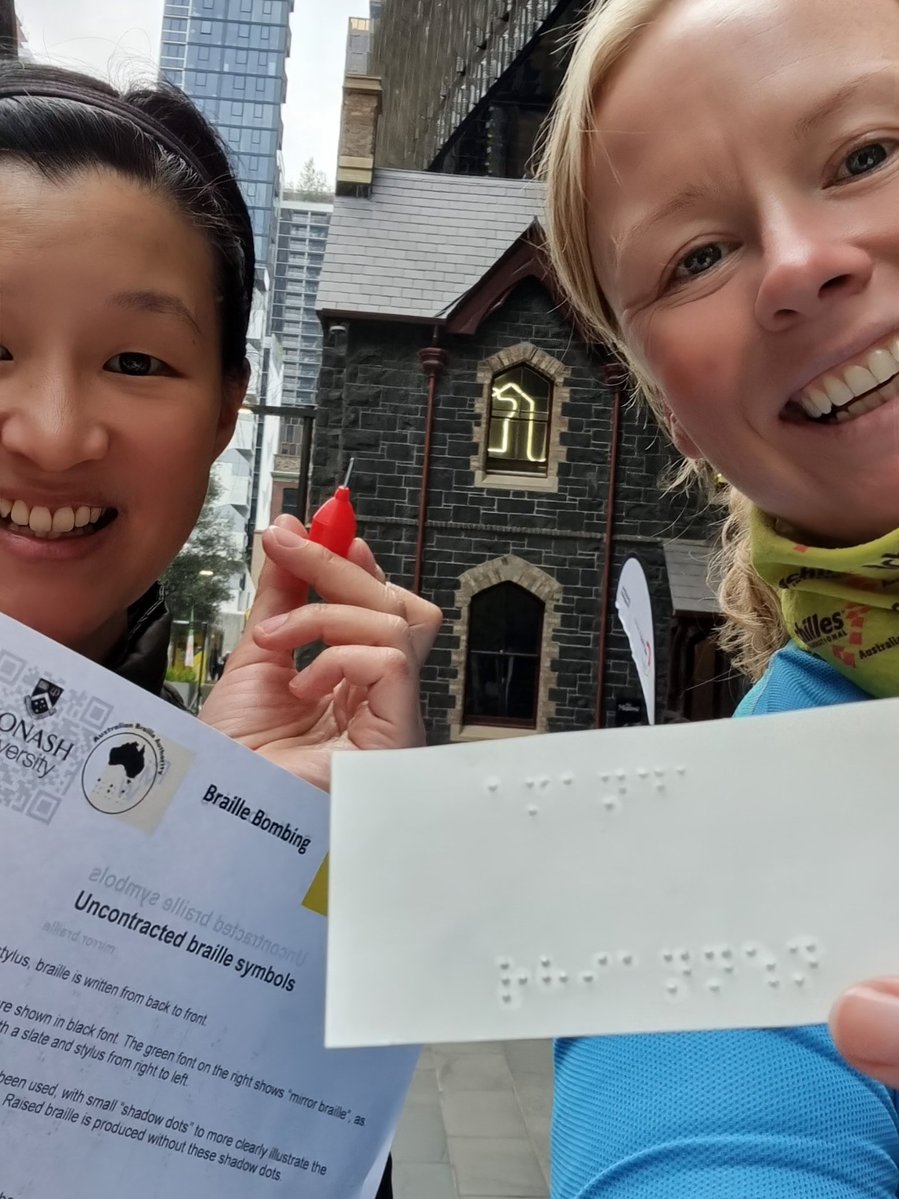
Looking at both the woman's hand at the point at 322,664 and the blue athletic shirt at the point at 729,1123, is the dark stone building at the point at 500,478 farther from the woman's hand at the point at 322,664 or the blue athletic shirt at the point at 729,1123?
the blue athletic shirt at the point at 729,1123

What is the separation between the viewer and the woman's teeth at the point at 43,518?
0.78m

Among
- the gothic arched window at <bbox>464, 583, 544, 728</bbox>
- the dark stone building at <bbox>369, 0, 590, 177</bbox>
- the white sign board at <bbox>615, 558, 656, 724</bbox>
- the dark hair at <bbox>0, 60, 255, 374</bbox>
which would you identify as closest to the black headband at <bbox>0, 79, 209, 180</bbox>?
the dark hair at <bbox>0, 60, 255, 374</bbox>

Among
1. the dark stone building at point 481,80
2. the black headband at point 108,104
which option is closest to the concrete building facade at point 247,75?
the black headband at point 108,104

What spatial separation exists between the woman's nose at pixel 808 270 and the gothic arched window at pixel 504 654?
24.9 ft

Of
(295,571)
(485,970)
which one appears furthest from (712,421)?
(485,970)

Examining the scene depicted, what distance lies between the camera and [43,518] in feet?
2.58

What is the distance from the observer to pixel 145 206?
818 mm


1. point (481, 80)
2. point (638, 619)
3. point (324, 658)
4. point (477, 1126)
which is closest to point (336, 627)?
point (324, 658)

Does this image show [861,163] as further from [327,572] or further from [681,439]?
[327,572]

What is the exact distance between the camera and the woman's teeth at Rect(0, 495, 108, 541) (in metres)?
0.78

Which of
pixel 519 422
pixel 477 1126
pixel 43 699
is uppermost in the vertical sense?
pixel 519 422

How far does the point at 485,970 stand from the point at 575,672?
7864 mm

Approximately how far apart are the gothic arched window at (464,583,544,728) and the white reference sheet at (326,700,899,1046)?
770cm

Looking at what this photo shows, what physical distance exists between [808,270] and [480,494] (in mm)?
7685
